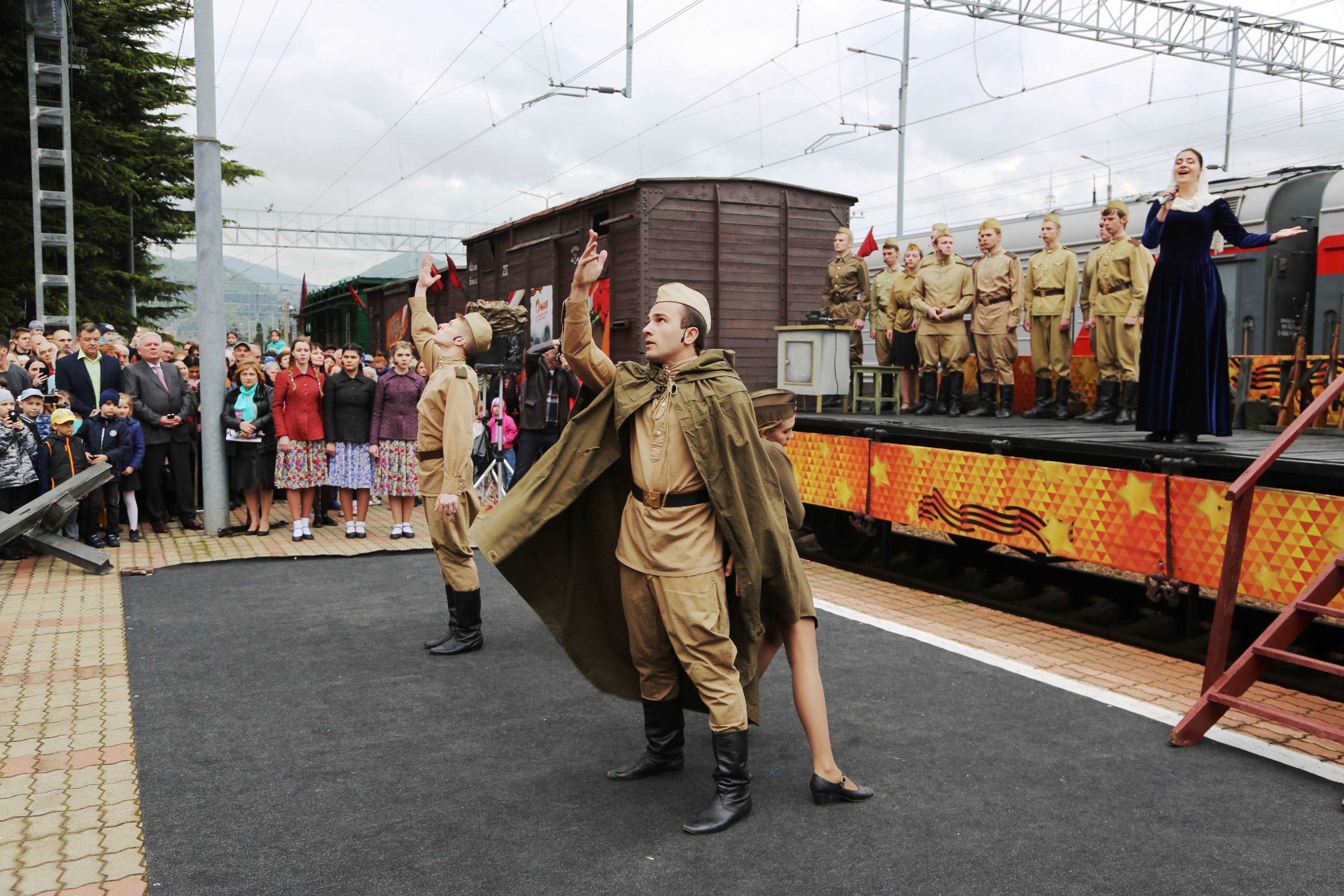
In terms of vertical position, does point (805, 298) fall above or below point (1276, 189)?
below

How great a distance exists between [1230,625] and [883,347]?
6.92 meters

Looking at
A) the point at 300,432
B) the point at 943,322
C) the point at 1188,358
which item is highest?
the point at 943,322

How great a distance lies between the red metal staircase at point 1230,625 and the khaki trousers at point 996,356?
4946mm

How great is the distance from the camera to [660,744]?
156 inches

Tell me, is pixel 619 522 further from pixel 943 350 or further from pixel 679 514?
pixel 943 350

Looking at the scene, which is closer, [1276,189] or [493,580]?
[493,580]

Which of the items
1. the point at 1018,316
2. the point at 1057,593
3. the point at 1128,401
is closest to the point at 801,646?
the point at 1057,593

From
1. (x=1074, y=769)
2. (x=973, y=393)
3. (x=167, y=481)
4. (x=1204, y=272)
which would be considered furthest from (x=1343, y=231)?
(x=167, y=481)

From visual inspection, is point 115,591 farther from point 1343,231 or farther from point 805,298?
point 1343,231

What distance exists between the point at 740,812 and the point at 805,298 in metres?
11.1

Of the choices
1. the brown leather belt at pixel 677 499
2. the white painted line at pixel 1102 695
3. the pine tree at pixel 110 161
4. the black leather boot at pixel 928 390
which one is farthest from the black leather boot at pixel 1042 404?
the pine tree at pixel 110 161

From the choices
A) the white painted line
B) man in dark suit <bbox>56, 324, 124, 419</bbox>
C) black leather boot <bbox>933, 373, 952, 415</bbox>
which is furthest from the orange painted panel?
man in dark suit <bbox>56, 324, 124, 419</bbox>

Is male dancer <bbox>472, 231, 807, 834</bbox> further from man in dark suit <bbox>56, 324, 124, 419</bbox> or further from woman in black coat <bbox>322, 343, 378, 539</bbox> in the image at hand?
man in dark suit <bbox>56, 324, 124, 419</bbox>

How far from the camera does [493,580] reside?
25.6 feet
